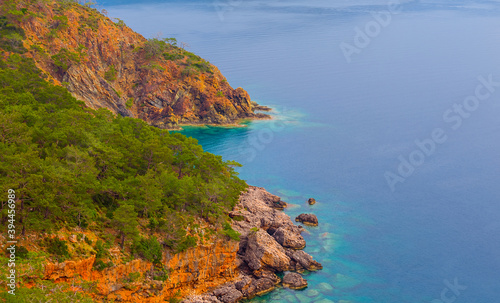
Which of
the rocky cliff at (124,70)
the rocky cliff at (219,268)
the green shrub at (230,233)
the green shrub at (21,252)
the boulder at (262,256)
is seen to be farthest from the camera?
the rocky cliff at (124,70)

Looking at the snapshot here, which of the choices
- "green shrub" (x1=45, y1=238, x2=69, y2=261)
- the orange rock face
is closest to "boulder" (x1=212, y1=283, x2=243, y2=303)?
the orange rock face

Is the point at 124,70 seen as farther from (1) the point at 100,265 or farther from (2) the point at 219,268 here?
(1) the point at 100,265

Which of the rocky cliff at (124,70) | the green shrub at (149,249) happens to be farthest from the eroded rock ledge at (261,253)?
the rocky cliff at (124,70)

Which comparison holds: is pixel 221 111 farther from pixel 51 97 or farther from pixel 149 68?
pixel 51 97

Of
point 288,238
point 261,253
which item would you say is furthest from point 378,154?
point 261,253

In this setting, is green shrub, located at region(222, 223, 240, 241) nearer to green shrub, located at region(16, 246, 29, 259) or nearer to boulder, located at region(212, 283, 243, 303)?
boulder, located at region(212, 283, 243, 303)

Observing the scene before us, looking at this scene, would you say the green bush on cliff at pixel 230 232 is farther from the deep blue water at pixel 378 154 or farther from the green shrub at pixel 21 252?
the green shrub at pixel 21 252
